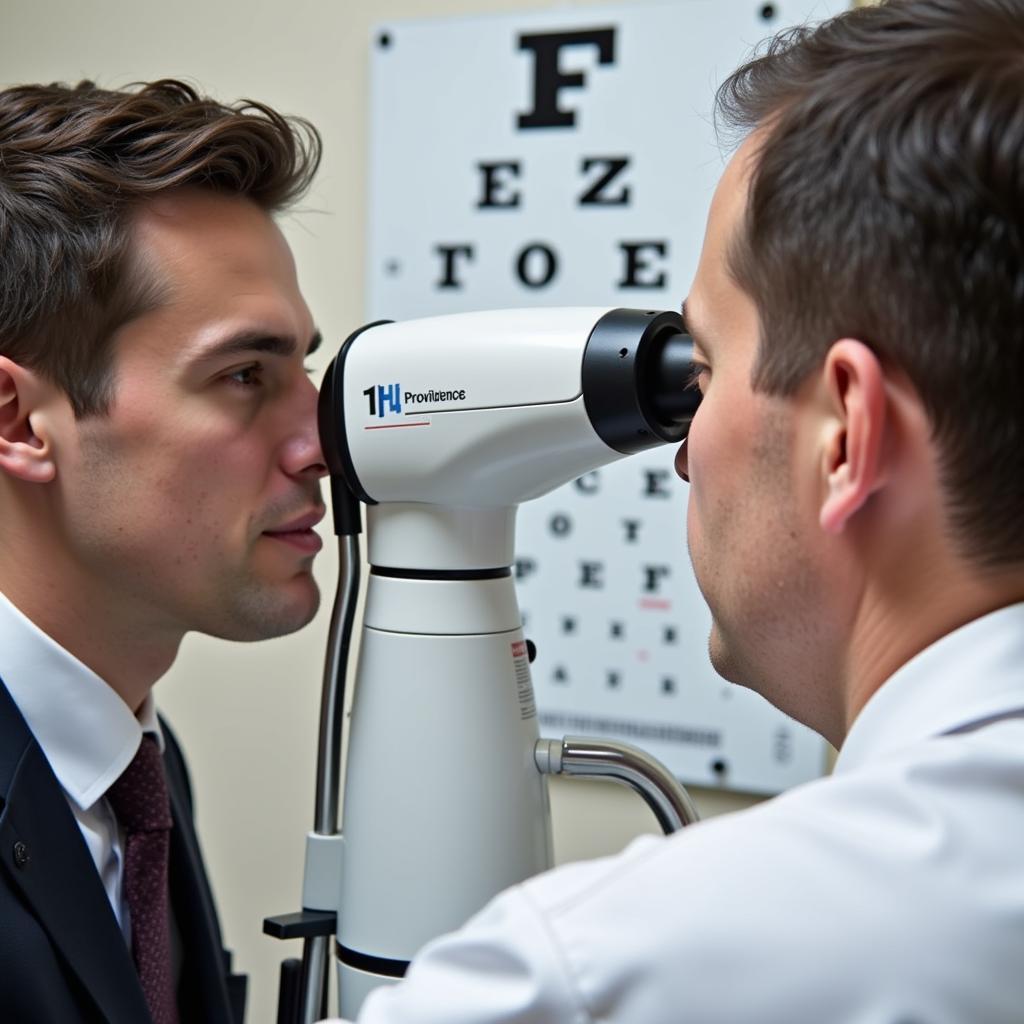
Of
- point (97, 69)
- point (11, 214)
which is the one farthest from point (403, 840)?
point (97, 69)

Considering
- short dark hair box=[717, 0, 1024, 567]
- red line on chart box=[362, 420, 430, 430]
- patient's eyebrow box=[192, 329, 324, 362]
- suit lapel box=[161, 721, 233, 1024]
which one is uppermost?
short dark hair box=[717, 0, 1024, 567]

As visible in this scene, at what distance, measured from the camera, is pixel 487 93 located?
5.73ft

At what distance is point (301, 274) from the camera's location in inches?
76.0

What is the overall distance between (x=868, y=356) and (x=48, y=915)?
0.74 m

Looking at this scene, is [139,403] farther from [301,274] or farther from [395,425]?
[301,274]

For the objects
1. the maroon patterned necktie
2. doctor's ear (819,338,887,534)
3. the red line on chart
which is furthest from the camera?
the maroon patterned necktie

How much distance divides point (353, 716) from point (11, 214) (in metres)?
0.59

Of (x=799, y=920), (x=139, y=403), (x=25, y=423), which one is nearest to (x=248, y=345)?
(x=139, y=403)

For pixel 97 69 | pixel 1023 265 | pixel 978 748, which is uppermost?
pixel 97 69

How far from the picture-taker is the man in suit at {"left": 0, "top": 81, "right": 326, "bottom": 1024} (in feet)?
3.64

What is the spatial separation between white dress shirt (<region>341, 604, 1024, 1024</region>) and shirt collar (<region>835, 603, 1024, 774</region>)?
0.02 meters

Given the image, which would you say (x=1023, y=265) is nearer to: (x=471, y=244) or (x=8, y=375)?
(x=8, y=375)

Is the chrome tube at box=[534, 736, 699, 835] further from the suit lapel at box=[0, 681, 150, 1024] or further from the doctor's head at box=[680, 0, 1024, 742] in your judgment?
the suit lapel at box=[0, 681, 150, 1024]

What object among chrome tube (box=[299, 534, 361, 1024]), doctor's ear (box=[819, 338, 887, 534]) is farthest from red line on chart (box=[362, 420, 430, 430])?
doctor's ear (box=[819, 338, 887, 534])
